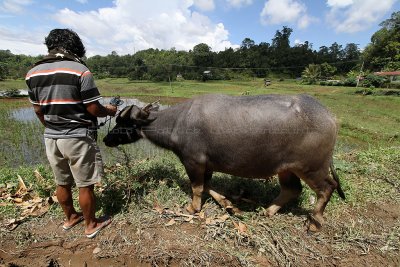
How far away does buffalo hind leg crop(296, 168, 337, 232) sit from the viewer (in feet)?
9.94

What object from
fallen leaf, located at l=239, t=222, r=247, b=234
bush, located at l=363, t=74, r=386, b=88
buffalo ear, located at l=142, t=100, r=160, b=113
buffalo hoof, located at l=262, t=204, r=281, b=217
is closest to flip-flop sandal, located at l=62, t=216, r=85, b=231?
buffalo ear, located at l=142, t=100, r=160, b=113

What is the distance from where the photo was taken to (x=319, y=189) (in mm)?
3090

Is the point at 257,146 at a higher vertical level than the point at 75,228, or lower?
higher

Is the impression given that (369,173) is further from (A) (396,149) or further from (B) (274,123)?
(B) (274,123)

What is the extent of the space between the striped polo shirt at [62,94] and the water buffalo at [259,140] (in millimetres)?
1015

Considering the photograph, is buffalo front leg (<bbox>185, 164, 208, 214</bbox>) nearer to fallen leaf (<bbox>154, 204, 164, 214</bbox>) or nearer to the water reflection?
fallen leaf (<bbox>154, 204, 164, 214</bbox>)

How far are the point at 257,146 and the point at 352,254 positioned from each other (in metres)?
1.54

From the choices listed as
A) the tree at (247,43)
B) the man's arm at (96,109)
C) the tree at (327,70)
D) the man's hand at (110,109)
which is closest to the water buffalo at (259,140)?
the man's hand at (110,109)

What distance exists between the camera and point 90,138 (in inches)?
110

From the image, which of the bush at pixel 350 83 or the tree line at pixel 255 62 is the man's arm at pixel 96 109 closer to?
the tree line at pixel 255 62

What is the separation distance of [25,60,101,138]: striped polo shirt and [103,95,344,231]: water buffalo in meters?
1.02

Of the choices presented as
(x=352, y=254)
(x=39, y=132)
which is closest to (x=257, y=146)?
(x=352, y=254)

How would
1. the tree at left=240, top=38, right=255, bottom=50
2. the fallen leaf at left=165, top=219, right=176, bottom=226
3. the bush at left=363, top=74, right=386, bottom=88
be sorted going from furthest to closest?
the tree at left=240, top=38, right=255, bottom=50
the bush at left=363, top=74, right=386, bottom=88
the fallen leaf at left=165, top=219, right=176, bottom=226

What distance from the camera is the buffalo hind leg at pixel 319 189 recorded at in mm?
3029
